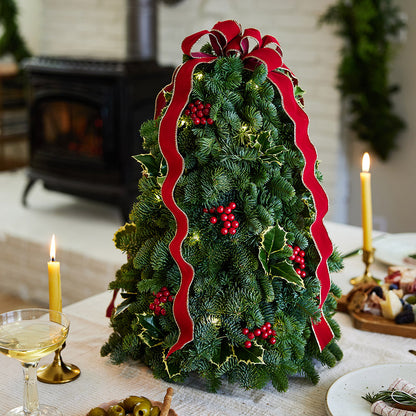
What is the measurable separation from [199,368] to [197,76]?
0.43m

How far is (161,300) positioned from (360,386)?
12.5 inches

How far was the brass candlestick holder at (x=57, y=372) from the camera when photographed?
1.01 metres

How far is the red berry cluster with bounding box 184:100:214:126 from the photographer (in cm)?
94

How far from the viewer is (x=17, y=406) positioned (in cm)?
94

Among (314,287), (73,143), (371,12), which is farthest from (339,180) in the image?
(314,287)

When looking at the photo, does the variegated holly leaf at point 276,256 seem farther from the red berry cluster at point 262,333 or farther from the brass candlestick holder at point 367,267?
the brass candlestick holder at point 367,267

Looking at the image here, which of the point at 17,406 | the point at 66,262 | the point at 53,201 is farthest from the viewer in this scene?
the point at 53,201

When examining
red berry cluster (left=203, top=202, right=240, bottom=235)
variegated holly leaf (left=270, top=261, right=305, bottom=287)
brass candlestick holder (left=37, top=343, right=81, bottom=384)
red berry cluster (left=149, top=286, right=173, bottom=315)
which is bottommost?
brass candlestick holder (left=37, top=343, right=81, bottom=384)

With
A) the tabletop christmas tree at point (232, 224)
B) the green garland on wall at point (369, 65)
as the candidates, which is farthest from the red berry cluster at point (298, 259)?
the green garland on wall at point (369, 65)

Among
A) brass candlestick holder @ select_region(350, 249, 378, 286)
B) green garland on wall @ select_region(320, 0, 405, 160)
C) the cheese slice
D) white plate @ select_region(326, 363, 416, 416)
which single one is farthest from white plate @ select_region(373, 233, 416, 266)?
green garland on wall @ select_region(320, 0, 405, 160)

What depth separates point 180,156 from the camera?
93cm

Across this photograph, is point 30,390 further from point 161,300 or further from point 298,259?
point 298,259

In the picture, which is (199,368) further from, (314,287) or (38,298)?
(38,298)

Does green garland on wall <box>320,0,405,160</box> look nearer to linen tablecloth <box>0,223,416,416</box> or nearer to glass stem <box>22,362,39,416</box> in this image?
linen tablecloth <box>0,223,416,416</box>
